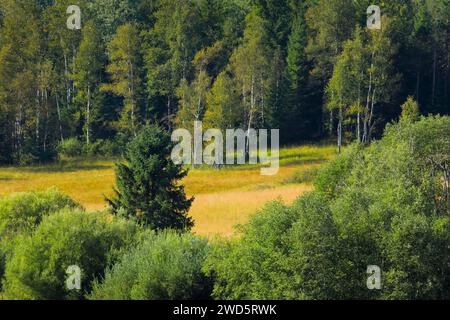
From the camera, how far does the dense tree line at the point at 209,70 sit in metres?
73.8

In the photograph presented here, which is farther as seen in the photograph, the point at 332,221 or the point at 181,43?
the point at 181,43

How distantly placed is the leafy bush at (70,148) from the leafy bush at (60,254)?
41.4 m

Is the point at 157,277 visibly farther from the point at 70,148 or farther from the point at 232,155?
the point at 70,148

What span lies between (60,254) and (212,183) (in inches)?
1192

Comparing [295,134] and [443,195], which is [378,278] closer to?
[443,195]

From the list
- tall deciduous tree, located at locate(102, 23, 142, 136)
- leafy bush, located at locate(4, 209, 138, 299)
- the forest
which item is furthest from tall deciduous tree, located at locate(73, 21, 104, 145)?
leafy bush, located at locate(4, 209, 138, 299)

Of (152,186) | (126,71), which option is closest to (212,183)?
(126,71)

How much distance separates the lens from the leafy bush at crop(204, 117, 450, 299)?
2883 cm

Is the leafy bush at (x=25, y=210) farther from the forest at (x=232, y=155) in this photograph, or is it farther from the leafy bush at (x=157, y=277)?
the leafy bush at (x=157, y=277)

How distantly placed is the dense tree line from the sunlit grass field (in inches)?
155

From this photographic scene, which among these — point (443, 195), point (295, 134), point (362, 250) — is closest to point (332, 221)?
point (362, 250)

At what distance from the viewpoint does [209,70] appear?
282ft

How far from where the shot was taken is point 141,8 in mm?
87125
